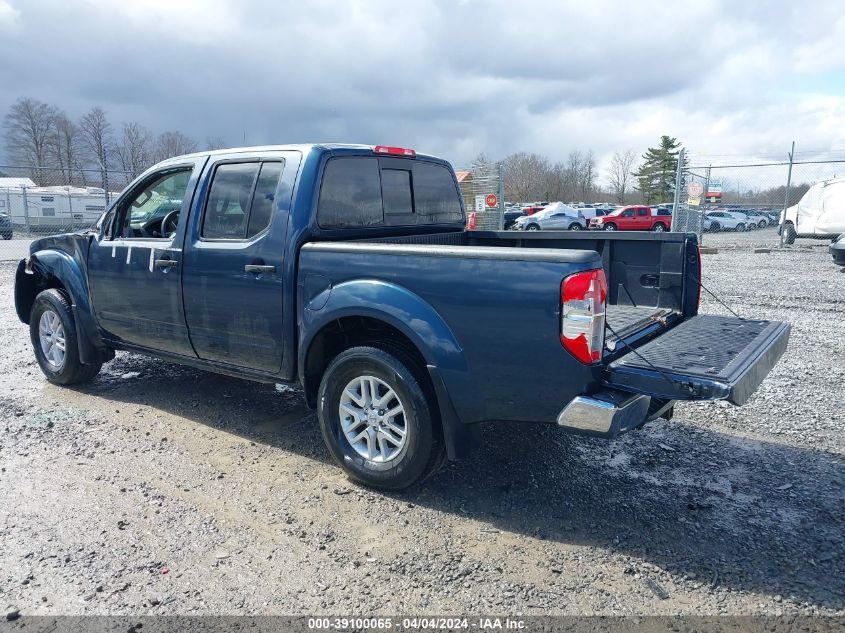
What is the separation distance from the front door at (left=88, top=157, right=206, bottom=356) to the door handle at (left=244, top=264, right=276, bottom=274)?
29.6 inches

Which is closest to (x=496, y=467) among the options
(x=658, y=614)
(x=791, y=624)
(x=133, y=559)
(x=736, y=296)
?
(x=658, y=614)

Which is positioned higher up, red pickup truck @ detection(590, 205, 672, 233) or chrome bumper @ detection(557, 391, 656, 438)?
red pickup truck @ detection(590, 205, 672, 233)

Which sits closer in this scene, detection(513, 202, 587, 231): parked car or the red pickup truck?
the red pickup truck

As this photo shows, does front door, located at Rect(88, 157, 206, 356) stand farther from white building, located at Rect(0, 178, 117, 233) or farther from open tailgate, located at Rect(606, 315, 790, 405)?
white building, located at Rect(0, 178, 117, 233)

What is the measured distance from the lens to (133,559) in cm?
318

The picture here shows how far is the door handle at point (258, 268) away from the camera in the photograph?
13.6 feet

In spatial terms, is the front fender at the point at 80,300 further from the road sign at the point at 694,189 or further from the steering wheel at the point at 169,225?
the road sign at the point at 694,189

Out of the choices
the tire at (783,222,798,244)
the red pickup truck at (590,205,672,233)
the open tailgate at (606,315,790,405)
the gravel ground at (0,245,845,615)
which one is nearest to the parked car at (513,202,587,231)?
the red pickup truck at (590,205,672,233)

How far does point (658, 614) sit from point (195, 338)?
11.5ft

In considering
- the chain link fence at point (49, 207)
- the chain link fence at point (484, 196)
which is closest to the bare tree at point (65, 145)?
the chain link fence at point (49, 207)

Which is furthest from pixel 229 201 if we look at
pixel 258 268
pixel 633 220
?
pixel 633 220

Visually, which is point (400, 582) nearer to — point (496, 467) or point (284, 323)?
point (496, 467)

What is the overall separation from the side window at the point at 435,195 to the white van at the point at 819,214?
60.4 feet

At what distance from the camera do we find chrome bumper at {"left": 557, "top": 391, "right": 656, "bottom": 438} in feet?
9.82
